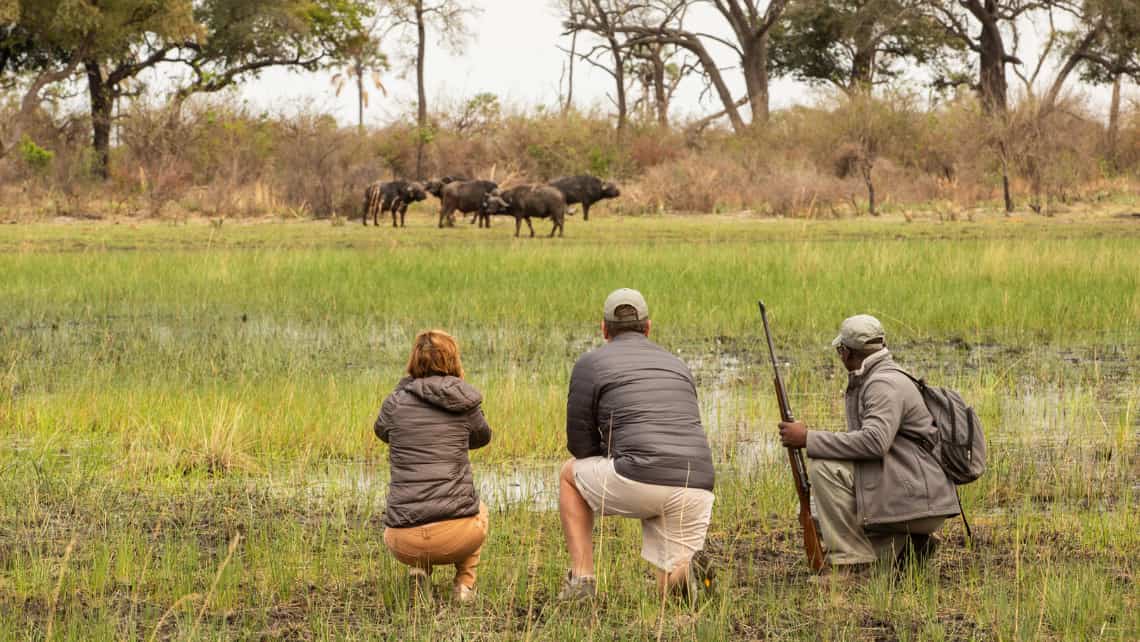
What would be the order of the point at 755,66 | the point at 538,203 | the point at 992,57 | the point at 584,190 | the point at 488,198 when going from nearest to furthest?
the point at 538,203 < the point at 488,198 < the point at 584,190 < the point at 992,57 < the point at 755,66

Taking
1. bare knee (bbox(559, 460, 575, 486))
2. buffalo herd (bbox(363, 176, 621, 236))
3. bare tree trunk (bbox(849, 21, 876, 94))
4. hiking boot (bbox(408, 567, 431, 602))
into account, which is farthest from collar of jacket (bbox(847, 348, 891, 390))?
bare tree trunk (bbox(849, 21, 876, 94))

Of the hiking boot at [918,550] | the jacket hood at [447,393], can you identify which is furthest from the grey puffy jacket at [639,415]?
the hiking boot at [918,550]

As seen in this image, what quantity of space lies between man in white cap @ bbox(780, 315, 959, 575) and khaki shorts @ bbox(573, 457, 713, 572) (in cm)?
49

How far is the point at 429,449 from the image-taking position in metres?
5.45

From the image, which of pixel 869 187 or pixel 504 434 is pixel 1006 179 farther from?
pixel 504 434

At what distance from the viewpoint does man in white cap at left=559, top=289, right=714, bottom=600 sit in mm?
5438

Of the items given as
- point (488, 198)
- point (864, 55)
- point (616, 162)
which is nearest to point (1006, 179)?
point (488, 198)

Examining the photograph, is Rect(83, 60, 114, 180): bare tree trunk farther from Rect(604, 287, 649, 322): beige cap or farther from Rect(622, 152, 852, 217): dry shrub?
Rect(604, 287, 649, 322): beige cap

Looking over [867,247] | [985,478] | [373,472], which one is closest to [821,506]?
[985,478]

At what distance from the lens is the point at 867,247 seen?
21.0 metres

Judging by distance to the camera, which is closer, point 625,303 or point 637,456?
point 637,456

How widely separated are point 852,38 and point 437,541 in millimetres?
46671

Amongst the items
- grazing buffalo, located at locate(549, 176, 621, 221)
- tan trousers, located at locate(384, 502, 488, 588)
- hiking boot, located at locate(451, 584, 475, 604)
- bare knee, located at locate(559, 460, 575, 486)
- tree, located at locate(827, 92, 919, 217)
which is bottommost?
hiking boot, located at locate(451, 584, 475, 604)

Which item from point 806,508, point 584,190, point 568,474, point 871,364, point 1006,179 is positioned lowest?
point 806,508
